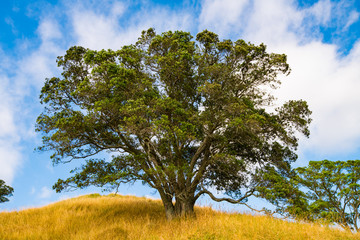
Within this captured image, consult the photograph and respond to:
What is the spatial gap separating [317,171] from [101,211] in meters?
18.8

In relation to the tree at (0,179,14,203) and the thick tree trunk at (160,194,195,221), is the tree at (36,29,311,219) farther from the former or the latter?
the tree at (0,179,14,203)

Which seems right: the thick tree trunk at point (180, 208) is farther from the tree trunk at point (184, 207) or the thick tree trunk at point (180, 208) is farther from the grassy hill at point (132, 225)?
the grassy hill at point (132, 225)

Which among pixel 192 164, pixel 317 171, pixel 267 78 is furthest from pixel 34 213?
pixel 317 171

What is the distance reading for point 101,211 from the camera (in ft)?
55.7

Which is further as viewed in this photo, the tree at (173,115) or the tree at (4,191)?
the tree at (4,191)

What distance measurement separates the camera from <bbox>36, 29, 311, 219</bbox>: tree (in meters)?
13.6

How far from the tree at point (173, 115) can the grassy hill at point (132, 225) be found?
2199 millimetres

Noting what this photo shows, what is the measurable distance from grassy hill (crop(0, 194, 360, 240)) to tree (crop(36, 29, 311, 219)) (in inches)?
86.6

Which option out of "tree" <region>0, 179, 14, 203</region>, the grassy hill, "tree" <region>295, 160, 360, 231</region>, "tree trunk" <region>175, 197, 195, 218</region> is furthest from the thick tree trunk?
"tree" <region>0, 179, 14, 203</region>

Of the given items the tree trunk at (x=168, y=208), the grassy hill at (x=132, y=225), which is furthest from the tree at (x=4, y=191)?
the tree trunk at (x=168, y=208)

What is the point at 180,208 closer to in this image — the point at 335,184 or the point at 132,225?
the point at 132,225

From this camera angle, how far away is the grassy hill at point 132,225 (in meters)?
9.61

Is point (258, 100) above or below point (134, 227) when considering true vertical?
above

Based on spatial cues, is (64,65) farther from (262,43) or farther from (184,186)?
(262,43)
